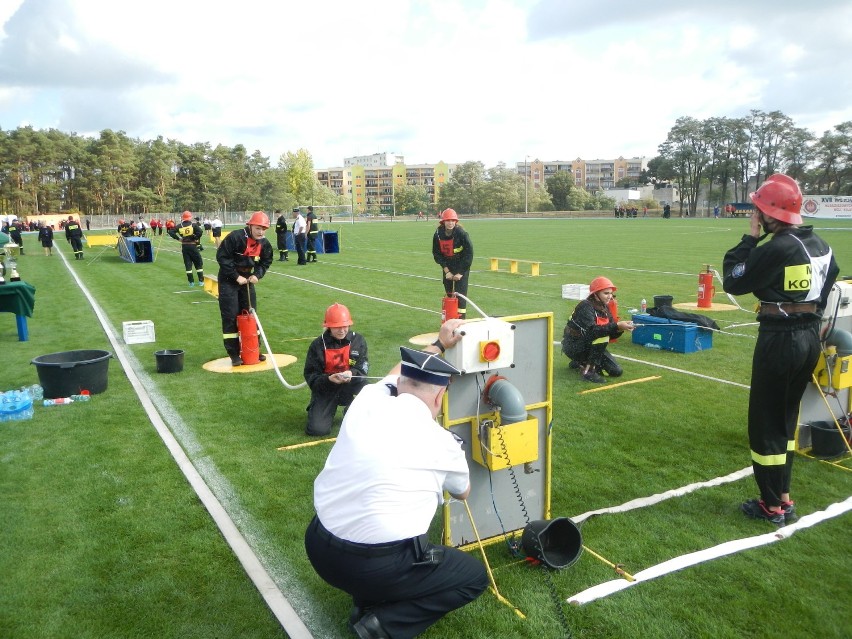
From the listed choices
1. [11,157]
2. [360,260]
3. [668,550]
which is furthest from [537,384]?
[11,157]

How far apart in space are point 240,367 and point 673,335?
21.7 ft

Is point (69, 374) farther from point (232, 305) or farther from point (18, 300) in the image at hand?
point (18, 300)

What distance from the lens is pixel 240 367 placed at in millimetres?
9781

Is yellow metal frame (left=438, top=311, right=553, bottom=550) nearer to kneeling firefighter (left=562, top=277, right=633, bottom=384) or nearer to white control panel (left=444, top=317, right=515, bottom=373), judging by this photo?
white control panel (left=444, top=317, right=515, bottom=373)

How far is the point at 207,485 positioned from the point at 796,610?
4.41 metres

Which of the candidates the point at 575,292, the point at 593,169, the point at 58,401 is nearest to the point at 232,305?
the point at 58,401

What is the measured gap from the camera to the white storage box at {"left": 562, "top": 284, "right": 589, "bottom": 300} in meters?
15.4

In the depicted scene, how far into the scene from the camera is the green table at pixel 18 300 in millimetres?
11758

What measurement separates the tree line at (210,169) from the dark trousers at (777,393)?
299 feet

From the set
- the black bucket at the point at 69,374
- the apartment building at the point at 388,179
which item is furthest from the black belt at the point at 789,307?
the apartment building at the point at 388,179

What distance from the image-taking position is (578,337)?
873 cm

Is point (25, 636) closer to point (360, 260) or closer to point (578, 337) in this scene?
point (578, 337)

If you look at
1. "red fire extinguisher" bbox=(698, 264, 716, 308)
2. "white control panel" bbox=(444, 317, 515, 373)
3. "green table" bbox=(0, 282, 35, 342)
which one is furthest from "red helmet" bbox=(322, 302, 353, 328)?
"red fire extinguisher" bbox=(698, 264, 716, 308)

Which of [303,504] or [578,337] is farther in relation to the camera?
[578,337]
